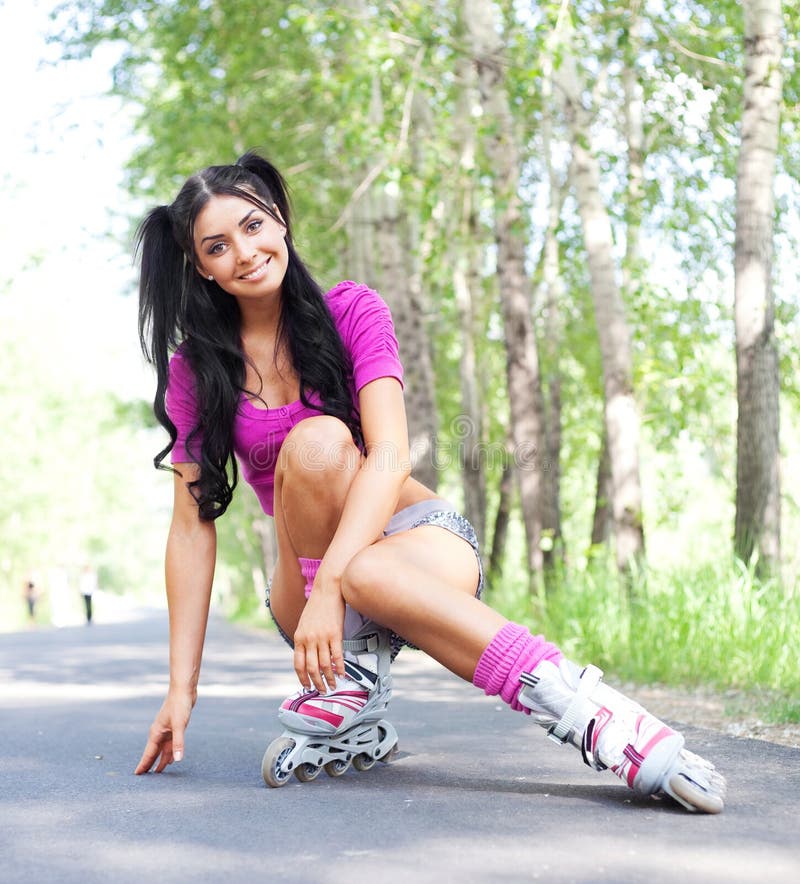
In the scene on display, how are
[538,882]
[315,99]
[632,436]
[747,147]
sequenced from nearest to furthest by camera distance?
[538,882]
[747,147]
[632,436]
[315,99]

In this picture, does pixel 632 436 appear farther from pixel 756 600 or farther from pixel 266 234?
pixel 266 234

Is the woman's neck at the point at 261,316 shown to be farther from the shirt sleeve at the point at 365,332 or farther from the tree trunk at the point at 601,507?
the tree trunk at the point at 601,507

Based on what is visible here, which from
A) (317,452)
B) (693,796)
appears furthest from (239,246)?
(693,796)

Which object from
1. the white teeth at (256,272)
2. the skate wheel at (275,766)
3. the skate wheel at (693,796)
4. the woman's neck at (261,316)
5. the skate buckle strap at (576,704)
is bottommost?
the skate wheel at (275,766)

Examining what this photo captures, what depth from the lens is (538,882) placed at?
7.31 feet

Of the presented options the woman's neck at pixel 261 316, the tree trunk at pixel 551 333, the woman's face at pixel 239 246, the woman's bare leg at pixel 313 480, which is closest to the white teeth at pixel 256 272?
the woman's face at pixel 239 246

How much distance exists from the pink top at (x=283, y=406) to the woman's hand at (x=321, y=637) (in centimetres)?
64

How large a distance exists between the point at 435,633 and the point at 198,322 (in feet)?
4.34

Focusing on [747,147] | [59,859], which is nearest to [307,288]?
[59,859]

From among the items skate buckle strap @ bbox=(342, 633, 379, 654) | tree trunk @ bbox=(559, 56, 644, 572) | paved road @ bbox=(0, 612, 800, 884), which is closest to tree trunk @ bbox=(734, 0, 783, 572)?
tree trunk @ bbox=(559, 56, 644, 572)

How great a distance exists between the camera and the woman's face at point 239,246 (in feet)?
12.1

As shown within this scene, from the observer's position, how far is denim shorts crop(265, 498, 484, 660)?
352 cm

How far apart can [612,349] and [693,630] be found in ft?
10.9

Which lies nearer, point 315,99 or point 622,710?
point 622,710
